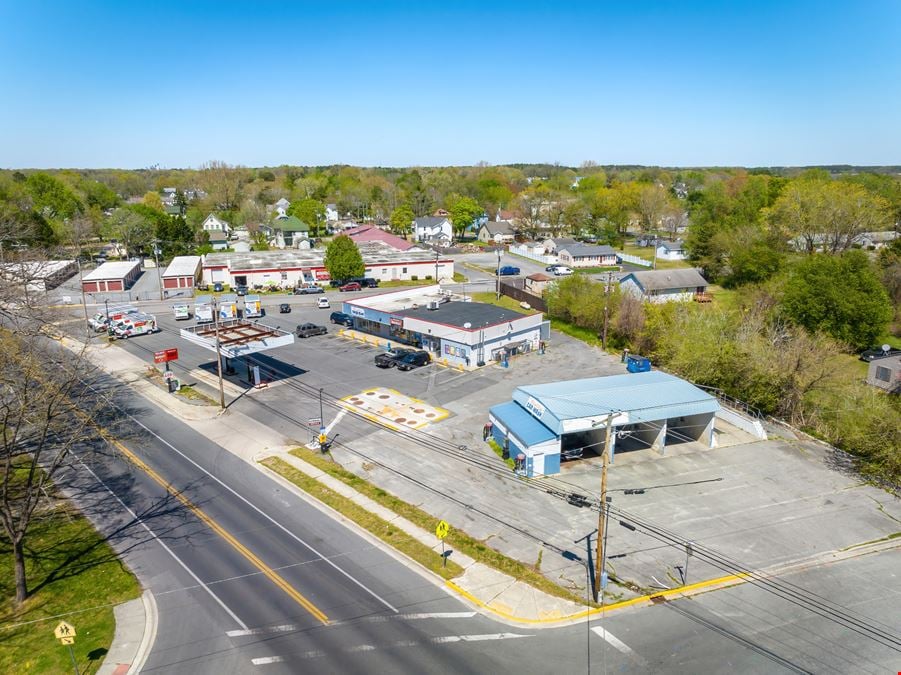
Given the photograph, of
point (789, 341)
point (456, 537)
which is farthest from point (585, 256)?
point (456, 537)

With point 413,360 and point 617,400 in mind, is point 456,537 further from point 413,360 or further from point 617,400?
point 413,360

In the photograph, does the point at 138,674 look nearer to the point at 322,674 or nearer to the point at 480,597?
the point at 322,674

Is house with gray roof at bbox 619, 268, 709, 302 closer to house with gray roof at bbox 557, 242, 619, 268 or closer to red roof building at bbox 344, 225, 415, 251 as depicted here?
house with gray roof at bbox 557, 242, 619, 268

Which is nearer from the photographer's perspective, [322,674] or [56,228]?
[322,674]

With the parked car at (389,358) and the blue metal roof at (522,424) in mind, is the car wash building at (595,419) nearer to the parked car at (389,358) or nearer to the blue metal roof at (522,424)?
the blue metal roof at (522,424)

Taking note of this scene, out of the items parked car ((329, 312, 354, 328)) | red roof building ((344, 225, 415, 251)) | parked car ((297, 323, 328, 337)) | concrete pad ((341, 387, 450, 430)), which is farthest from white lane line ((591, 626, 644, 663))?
red roof building ((344, 225, 415, 251))

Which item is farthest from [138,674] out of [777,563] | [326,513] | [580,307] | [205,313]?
[580,307]
